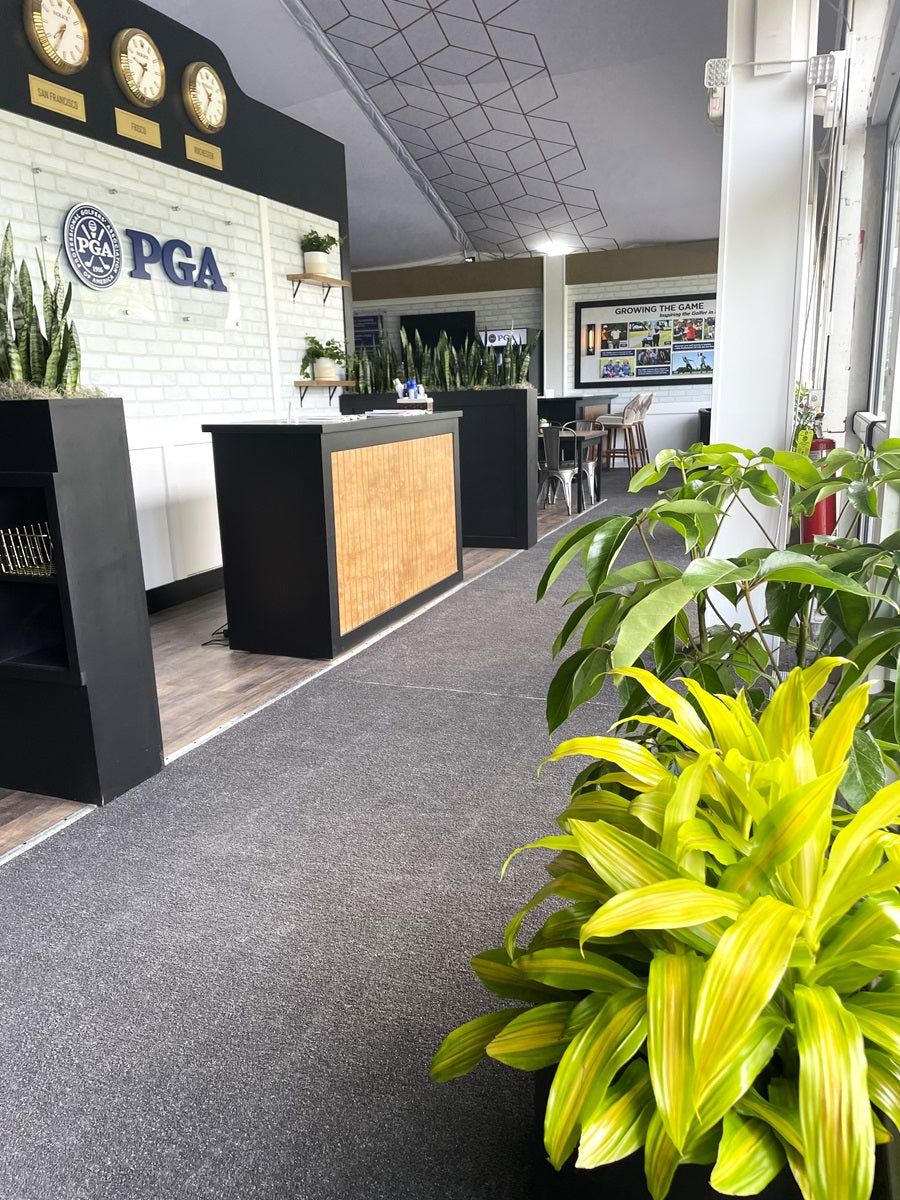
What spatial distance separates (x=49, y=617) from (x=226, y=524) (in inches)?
50.7

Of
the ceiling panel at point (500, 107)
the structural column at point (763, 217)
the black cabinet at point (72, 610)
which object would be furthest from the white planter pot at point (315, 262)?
the black cabinet at point (72, 610)

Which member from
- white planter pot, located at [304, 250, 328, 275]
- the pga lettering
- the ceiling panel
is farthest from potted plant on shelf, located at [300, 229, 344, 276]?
the ceiling panel

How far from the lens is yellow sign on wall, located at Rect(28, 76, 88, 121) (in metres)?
4.09

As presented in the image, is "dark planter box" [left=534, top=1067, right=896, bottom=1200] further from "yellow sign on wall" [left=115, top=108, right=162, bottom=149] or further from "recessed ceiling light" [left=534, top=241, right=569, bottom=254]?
"recessed ceiling light" [left=534, top=241, right=569, bottom=254]

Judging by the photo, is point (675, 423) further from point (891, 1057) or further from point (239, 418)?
point (891, 1057)

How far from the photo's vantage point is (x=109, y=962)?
1882mm

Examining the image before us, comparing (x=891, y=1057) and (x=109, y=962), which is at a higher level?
(x=891, y=1057)

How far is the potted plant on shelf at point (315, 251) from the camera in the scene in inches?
250

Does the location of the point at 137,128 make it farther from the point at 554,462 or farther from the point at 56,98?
the point at 554,462

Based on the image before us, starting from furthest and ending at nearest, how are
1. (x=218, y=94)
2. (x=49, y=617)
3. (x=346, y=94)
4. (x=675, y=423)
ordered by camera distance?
(x=675, y=423) → (x=346, y=94) → (x=218, y=94) → (x=49, y=617)

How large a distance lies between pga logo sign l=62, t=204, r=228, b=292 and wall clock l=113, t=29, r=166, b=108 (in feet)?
2.31

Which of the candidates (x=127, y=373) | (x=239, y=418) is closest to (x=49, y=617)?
(x=127, y=373)

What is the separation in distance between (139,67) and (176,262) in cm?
97

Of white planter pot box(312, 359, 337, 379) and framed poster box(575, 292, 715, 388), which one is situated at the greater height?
framed poster box(575, 292, 715, 388)
